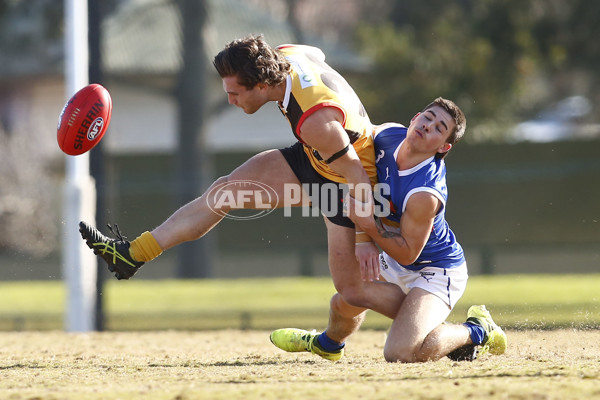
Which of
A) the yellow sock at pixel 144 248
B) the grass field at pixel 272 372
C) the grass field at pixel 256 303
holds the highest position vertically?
the yellow sock at pixel 144 248

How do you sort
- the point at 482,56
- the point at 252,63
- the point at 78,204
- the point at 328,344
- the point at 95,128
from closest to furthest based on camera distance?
the point at 252,63, the point at 328,344, the point at 95,128, the point at 78,204, the point at 482,56

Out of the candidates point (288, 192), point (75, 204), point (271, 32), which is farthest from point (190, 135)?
point (288, 192)

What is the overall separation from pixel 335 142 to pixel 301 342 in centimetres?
162

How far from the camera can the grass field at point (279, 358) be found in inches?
167

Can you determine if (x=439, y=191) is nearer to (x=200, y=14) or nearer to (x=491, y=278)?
(x=491, y=278)

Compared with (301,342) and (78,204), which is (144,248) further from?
(78,204)

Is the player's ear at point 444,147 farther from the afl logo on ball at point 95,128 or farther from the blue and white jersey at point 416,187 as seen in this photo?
the afl logo on ball at point 95,128

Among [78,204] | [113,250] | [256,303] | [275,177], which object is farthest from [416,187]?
[256,303]

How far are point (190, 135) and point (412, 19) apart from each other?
21.3ft

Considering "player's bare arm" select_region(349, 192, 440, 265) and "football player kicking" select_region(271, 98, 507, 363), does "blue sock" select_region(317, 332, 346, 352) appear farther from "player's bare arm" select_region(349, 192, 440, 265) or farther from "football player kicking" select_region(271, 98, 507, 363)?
"player's bare arm" select_region(349, 192, 440, 265)

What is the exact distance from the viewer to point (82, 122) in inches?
241

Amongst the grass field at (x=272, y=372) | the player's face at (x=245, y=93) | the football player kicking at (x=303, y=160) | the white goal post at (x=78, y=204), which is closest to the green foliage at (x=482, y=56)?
the white goal post at (x=78, y=204)

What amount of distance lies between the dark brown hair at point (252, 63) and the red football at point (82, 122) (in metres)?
1.31

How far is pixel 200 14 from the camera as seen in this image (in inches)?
559
